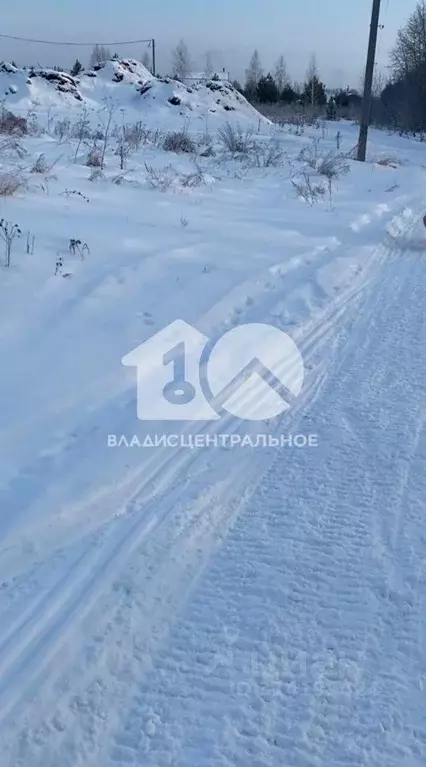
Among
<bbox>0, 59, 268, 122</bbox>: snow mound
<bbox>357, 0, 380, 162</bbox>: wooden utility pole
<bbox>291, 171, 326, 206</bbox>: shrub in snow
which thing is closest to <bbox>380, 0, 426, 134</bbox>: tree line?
<bbox>0, 59, 268, 122</bbox>: snow mound

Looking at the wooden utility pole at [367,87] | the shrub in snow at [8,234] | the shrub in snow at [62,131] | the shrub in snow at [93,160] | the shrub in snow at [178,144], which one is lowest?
the shrub in snow at [8,234]

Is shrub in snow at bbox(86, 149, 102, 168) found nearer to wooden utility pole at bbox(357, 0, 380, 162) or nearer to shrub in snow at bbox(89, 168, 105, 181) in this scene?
shrub in snow at bbox(89, 168, 105, 181)

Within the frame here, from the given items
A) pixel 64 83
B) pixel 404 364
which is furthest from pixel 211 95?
pixel 404 364

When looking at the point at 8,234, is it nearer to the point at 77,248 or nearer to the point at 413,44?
the point at 77,248

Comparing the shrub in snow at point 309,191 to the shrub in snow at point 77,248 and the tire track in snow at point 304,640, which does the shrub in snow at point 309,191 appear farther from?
the tire track in snow at point 304,640

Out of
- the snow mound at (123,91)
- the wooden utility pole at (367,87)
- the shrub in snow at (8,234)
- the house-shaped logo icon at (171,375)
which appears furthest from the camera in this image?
the snow mound at (123,91)

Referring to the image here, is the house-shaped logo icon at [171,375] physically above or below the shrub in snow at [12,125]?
below

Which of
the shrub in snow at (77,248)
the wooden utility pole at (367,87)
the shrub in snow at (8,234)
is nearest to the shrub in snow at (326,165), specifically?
the wooden utility pole at (367,87)
